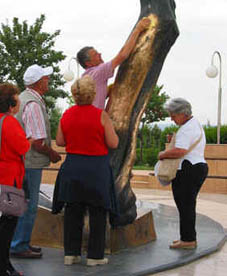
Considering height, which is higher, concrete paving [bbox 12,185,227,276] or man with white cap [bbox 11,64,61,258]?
man with white cap [bbox 11,64,61,258]

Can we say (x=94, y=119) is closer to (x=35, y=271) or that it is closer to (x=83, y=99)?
(x=83, y=99)

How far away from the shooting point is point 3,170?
4254 mm

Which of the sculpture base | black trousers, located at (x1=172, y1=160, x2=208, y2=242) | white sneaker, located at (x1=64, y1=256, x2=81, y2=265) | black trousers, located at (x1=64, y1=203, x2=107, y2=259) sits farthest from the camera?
black trousers, located at (x1=172, y1=160, x2=208, y2=242)

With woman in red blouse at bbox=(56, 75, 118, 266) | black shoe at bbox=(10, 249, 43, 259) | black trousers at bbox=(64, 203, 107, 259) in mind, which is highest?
woman in red blouse at bbox=(56, 75, 118, 266)

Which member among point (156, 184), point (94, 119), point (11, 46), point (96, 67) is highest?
point (11, 46)

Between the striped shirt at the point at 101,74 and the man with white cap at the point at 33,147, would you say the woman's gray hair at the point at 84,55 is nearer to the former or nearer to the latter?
the striped shirt at the point at 101,74

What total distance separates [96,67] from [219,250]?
2122 mm

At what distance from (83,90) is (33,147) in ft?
2.14

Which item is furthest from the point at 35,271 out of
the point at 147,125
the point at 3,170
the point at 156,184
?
the point at 147,125

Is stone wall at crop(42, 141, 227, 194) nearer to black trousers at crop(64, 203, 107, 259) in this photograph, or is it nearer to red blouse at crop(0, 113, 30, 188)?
black trousers at crop(64, 203, 107, 259)

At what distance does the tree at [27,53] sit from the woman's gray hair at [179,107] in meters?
24.1

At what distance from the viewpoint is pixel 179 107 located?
5.53m

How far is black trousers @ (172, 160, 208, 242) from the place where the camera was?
552 cm

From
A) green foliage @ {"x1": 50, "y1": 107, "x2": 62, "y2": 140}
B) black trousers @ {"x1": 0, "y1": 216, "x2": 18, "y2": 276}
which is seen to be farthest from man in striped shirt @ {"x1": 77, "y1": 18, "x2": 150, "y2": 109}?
green foliage @ {"x1": 50, "y1": 107, "x2": 62, "y2": 140}
